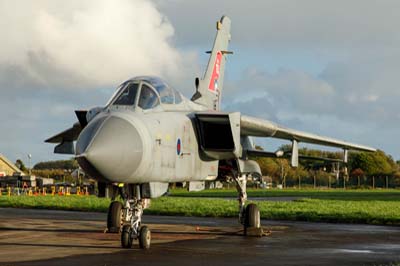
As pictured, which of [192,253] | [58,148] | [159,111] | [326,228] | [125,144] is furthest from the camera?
[326,228]

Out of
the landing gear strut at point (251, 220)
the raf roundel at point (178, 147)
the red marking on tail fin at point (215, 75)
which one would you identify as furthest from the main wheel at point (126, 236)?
the red marking on tail fin at point (215, 75)

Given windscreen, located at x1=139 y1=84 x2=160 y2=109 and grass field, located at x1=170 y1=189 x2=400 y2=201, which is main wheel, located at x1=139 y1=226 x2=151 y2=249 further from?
grass field, located at x1=170 y1=189 x2=400 y2=201

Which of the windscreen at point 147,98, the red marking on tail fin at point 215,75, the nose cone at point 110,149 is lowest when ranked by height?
the nose cone at point 110,149

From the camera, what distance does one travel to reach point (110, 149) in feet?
36.9

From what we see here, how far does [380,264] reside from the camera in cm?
1102

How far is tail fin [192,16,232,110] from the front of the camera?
2040 centimetres

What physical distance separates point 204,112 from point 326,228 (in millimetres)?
6325

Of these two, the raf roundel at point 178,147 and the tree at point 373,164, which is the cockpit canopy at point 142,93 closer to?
the raf roundel at point 178,147

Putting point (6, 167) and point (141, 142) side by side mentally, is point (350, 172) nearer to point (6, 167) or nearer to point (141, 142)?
point (6, 167)

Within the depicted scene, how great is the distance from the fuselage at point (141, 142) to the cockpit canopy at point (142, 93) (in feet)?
0.06

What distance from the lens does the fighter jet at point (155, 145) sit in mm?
11523

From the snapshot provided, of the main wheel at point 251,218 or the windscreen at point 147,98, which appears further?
the main wheel at point 251,218

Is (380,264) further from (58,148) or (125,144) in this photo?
(58,148)

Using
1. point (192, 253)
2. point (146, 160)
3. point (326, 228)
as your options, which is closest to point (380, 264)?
point (192, 253)
